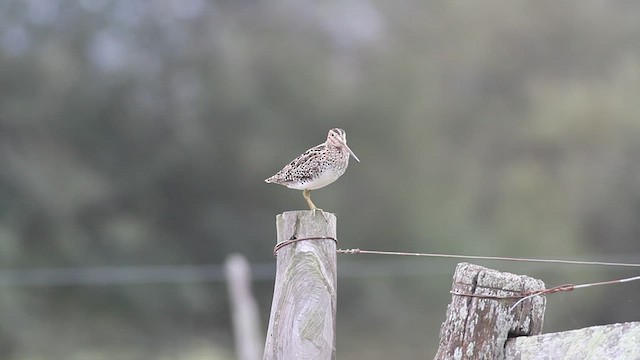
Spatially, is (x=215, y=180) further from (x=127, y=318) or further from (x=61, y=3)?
(x=61, y=3)

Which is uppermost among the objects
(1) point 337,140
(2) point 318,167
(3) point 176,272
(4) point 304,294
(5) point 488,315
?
(3) point 176,272

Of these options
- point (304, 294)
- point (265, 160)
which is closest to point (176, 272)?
point (265, 160)

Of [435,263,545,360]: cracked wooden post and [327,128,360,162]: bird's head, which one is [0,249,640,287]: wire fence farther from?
[435,263,545,360]: cracked wooden post

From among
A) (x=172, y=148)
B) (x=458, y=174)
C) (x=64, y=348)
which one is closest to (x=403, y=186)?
(x=458, y=174)

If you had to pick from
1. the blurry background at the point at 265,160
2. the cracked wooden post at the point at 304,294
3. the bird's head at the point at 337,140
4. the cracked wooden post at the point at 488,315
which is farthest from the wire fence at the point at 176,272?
the cracked wooden post at the point at 488,315

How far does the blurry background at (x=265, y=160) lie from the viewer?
21.2m

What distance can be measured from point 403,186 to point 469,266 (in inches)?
735

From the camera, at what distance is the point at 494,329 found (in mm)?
3910

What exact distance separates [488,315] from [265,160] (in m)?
18.7

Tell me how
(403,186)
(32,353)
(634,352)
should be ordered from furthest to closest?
(403,186)
(32,353)
(634,352)

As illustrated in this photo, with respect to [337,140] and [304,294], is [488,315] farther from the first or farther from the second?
[337,140]

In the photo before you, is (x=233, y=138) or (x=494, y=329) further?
(x=233, y=138)

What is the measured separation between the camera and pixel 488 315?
3916mm

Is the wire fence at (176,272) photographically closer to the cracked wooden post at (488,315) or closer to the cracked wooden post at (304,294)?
the cracked wooden post at (304,294)
